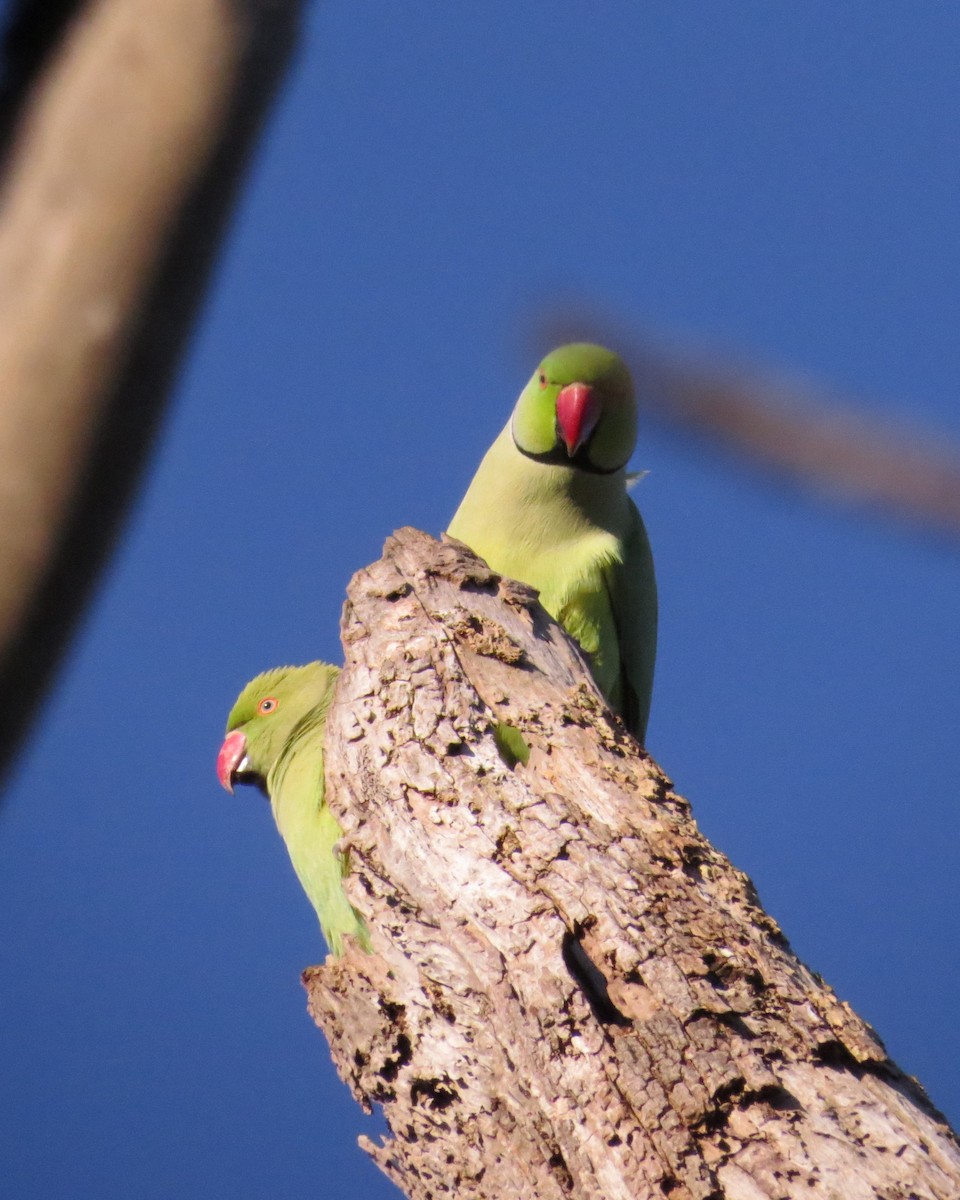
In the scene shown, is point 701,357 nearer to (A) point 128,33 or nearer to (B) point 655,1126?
(A) point 128,33

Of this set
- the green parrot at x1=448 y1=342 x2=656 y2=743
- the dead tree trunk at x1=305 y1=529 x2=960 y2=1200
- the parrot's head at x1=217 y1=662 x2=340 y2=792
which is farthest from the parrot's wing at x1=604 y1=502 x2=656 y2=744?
the dead tree trunk at x1=305 y1=529 x2=960 y2=1200

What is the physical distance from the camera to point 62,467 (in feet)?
2.50

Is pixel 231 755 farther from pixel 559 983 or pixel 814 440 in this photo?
pixel 814 440

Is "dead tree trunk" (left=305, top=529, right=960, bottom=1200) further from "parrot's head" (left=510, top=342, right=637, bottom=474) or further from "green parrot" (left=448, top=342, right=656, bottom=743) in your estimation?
"parrot's head" (left=510, top=342, right=637, bottom=474)

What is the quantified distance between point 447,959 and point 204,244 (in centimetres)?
202

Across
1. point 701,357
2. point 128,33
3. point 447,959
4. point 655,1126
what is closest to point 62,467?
point 128,33

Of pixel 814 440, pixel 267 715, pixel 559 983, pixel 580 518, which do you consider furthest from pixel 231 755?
pixel 814 440

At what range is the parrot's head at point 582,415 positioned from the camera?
15.0ft

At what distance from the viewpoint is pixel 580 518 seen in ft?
14.8

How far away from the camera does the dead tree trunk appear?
7.11ft

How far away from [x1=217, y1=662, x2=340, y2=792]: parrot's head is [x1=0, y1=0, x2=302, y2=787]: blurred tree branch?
11.9 feet

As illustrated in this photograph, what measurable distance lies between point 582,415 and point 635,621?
80cm

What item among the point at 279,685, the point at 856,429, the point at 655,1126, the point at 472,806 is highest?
the point at 279,685

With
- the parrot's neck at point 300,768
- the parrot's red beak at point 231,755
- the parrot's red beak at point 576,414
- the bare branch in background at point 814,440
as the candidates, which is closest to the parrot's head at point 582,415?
the parrot's red beak at point 576,414
